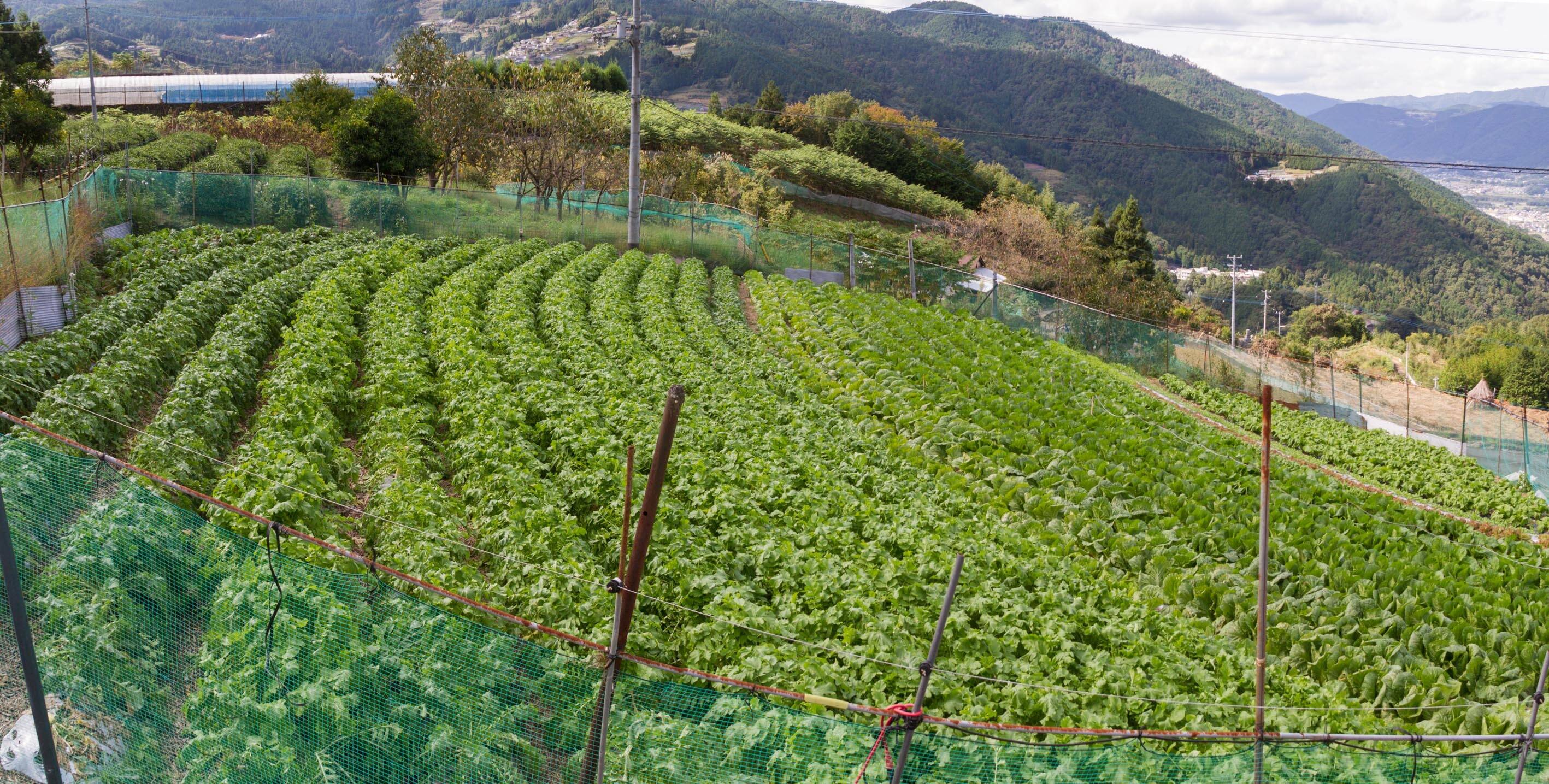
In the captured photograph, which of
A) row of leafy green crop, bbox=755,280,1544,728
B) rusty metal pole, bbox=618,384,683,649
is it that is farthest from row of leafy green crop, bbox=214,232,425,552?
row of leafy green crop, bbox=755,280,1544,728

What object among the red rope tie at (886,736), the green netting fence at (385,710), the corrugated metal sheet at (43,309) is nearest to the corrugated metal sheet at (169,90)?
the corrugated metal sheet at (43,309)

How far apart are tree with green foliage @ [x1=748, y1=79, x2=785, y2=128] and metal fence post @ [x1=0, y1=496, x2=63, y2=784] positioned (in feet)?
216

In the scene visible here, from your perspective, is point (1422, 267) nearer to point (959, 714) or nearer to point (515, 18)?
point (959, 714)

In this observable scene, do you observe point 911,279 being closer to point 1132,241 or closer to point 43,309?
point 43,309

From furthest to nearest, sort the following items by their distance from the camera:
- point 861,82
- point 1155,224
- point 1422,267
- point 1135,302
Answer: point 861,82
point 1155,224
point 1422,267
point 1135,302

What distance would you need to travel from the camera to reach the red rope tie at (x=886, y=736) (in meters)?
4.51

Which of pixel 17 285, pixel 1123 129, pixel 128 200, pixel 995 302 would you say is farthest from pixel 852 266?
pixel 1123 129

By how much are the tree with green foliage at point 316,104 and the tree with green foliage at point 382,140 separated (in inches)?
276

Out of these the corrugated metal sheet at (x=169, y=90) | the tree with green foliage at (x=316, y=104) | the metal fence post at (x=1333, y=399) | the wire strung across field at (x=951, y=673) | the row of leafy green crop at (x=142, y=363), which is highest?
the corrugated metal sheet at (x=169, y=90)

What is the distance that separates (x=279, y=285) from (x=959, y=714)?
15.2 m

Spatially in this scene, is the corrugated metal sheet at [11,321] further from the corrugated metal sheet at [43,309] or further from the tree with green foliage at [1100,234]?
the tree with green foliage at [1100,234]

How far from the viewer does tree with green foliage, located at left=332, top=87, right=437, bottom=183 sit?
3419 cm

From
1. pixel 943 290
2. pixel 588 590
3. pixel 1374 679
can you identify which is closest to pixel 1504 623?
pixel 1374 679

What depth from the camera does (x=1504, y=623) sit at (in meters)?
8.45
